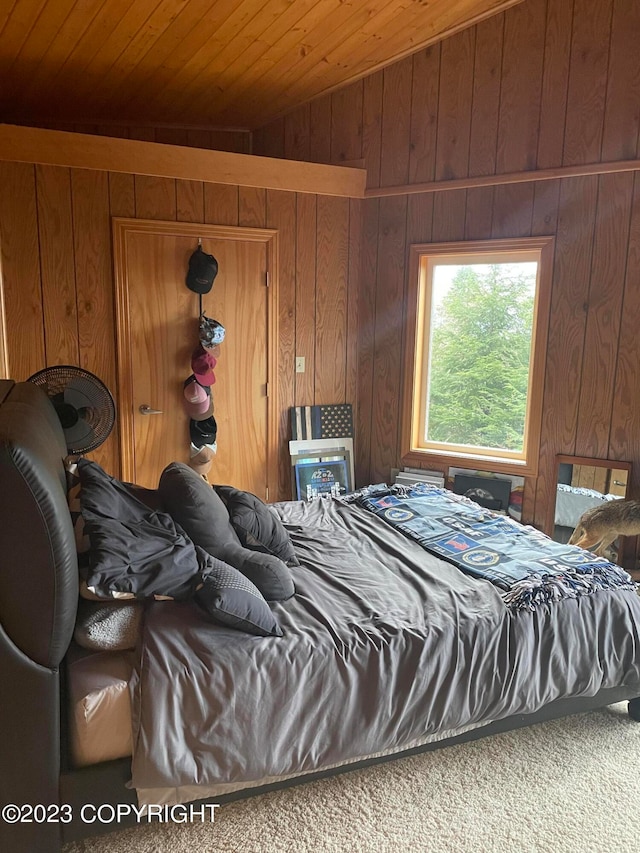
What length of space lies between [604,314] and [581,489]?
39.0 inches

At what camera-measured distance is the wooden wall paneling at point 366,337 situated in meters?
4.38

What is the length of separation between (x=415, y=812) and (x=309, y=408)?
8.98 feet

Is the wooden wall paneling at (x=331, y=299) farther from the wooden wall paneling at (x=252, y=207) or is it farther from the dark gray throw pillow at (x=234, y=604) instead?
the dark gray throw pillow at (x=234, y=604)

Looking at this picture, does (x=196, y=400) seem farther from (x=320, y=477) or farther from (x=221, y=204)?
(x=221, y=204)

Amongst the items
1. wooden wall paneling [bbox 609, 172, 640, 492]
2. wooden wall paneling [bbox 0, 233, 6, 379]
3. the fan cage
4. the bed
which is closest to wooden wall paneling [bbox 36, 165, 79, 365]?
wooden wall paneling [bbox 0, 233, 6, 379]

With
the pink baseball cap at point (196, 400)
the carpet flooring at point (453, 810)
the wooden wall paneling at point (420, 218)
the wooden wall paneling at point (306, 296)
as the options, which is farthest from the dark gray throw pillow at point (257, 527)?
the wooden wall paneling at point (420, 218)

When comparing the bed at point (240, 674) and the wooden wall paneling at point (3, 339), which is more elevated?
the wooden wall paneling at point (3, 339)

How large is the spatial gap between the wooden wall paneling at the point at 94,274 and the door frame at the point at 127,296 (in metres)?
0.04

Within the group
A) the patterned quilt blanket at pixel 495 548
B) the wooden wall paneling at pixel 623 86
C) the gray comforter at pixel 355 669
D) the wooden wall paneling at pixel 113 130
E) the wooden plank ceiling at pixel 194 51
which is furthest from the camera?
the wooden wall paneling at pixel 113 130

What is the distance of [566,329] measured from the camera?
3824 millimetres

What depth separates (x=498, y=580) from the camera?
2.39 metres

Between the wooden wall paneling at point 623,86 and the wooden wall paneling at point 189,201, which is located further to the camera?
the wooden wall paneling at point 189,201

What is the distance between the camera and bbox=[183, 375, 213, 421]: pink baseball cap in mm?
3959

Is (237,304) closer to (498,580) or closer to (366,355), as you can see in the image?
(366,355)
